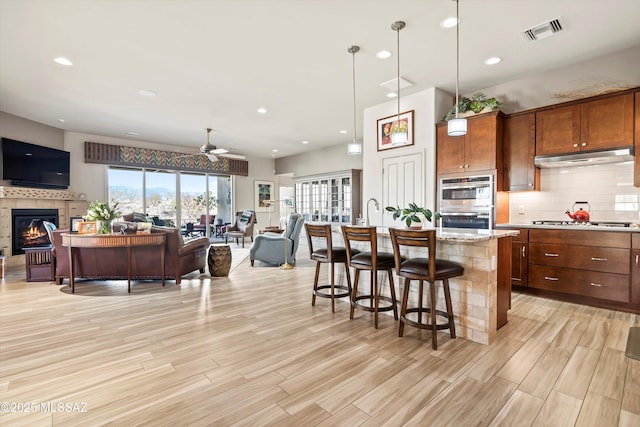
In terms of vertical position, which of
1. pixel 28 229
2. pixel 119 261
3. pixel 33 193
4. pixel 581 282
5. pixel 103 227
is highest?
pixel 33 193

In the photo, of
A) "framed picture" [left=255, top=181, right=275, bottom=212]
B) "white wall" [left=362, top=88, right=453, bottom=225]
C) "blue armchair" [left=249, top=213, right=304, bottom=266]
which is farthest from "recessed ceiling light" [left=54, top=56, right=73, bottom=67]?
"framed picture" [left=255, top=181, right=275, bottom=212]

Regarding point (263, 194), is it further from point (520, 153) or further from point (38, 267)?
point (520, 153)

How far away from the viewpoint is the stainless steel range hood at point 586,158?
3.50m

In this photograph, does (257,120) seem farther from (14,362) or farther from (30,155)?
(14,362)

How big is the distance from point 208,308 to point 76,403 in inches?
65.5

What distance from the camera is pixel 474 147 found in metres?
4.37

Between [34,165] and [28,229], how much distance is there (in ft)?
4.18

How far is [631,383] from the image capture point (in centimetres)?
197

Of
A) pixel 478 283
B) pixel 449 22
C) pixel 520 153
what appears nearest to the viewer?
pixel 478 283

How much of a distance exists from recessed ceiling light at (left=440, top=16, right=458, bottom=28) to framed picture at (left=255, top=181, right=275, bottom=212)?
8262mm

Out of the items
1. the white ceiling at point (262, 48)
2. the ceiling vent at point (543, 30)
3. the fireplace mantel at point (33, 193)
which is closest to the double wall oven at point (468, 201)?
the white ceiling at point (262, 48)

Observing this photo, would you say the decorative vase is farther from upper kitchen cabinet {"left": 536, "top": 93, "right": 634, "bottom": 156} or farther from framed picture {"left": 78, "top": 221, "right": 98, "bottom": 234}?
upper kitchen cabinet {"left": 536, "top": 93, "right": 634, "bottom": 156}

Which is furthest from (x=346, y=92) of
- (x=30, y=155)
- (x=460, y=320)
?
(x=30, y=155)

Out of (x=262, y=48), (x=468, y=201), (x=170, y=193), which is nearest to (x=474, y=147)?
(x=468, y=201)
